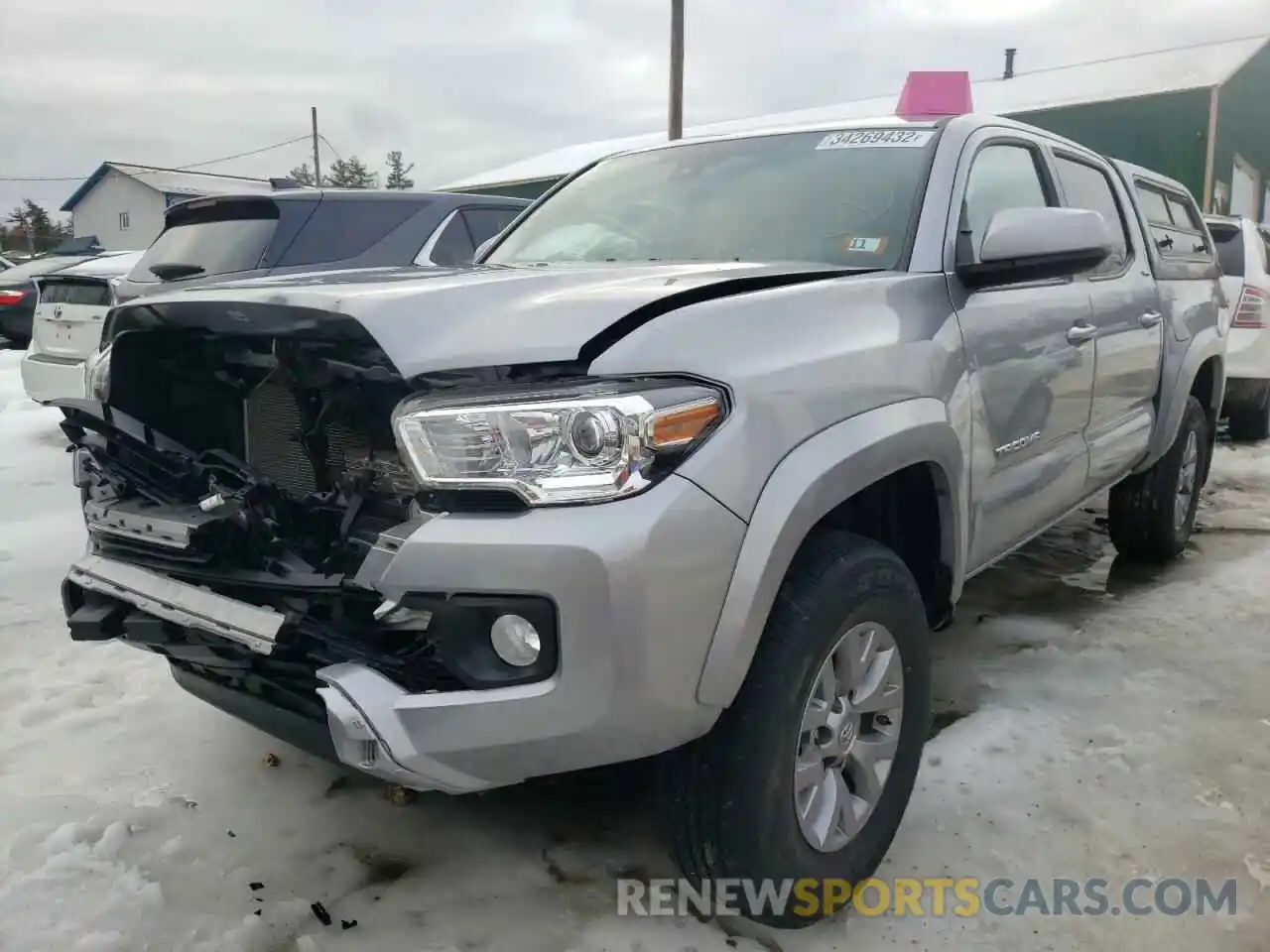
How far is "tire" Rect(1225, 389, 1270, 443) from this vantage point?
7.95 meters

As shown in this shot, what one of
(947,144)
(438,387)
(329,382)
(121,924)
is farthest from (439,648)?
(947,144)

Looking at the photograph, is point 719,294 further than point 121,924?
No

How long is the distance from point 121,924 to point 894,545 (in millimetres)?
1945

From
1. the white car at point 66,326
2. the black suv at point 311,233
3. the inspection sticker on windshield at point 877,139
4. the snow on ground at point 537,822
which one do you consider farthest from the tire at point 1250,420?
the white car at point 66,326

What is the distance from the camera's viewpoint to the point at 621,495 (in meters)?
1.68

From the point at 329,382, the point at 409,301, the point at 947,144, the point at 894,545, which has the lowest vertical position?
the point at 894,545

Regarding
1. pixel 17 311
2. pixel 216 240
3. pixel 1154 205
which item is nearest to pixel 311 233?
pixel 216 240

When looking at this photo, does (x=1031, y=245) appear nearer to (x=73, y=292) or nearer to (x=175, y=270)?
(x=175, y=270)

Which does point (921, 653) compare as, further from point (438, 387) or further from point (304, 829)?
point (304, 829)

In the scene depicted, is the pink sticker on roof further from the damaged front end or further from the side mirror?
the damaged front end

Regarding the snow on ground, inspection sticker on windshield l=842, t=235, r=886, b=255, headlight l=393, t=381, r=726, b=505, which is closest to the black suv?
the snow on ground

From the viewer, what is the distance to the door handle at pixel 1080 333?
10.3 ft

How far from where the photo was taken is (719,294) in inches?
79.2

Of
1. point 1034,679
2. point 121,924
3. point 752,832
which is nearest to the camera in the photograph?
point 752,832
